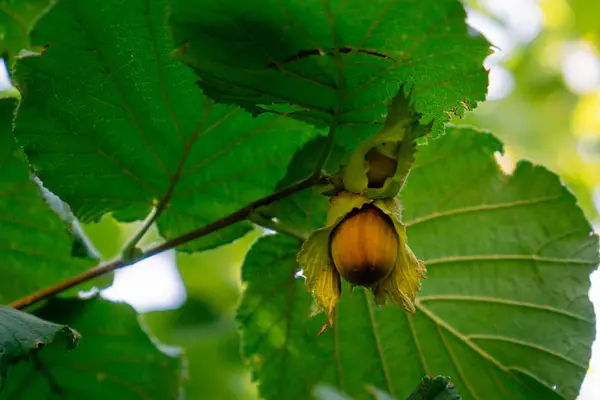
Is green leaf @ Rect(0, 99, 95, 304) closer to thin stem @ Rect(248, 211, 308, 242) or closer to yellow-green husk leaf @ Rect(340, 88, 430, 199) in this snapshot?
thin stem @ Rect(248, 211, 308, 242)

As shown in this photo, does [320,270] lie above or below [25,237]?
below

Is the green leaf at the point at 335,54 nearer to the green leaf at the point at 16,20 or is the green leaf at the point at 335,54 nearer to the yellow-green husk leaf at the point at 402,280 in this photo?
the yellow-green husk leaf at the point at 402,280

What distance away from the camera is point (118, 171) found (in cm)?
128

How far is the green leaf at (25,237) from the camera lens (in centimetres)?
149

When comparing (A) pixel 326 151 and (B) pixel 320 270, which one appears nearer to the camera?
(B) pixel 320 270

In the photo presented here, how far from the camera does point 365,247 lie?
929 mm

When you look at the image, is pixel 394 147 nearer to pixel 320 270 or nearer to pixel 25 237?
pixel 320 270

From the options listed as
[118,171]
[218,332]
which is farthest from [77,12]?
[218,332]

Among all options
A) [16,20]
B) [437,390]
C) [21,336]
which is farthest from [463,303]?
[16,20]

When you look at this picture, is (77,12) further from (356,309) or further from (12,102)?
(356,309)

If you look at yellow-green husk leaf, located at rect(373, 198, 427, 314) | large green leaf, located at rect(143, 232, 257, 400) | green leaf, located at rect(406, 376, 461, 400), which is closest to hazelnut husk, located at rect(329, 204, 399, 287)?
yellow-green husk leaf, located at rect(373, 198, 427, 314)

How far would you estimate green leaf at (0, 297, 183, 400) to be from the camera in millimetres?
1427

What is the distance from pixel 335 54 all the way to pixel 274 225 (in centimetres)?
37

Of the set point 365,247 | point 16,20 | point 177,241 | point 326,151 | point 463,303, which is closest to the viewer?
point 365,247
